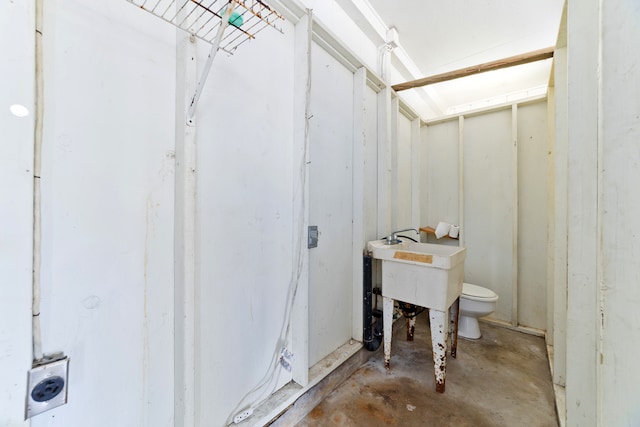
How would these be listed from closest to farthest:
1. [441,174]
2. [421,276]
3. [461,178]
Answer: [421,276], [461,178], [441,174]

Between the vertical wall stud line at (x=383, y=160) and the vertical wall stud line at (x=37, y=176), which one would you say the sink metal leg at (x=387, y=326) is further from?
the vertical wall stud line at (x=37, y=176)

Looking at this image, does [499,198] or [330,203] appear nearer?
[330,203]

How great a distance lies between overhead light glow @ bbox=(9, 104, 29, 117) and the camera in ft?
2.03

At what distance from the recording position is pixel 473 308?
2139 millimetres

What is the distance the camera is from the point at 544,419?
138cm

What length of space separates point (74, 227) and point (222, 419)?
0.98 meters

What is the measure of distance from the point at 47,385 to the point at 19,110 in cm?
72

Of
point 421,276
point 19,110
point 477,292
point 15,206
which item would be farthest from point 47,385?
point 477,292

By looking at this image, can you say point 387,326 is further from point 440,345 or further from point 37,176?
point 37,176

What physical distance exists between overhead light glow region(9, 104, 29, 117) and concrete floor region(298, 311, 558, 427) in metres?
1.65

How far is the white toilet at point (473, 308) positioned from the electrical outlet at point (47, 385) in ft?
7.95

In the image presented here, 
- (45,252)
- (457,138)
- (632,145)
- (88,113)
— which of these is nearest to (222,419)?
(45,252)

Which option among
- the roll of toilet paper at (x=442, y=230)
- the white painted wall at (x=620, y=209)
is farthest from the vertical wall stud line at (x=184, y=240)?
the roll of toilet paper at (x=442, y=230)

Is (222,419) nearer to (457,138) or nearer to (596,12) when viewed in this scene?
(596,12)
